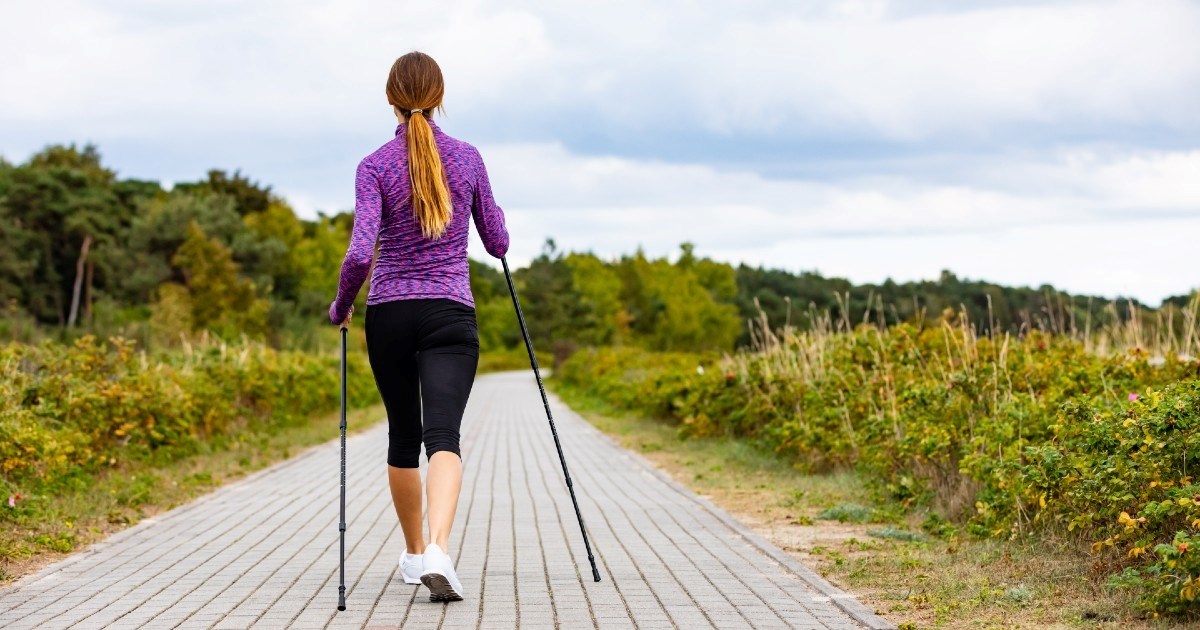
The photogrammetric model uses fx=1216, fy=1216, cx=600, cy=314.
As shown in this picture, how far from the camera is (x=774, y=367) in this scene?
532 inches

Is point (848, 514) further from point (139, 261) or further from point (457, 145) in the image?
point (139, 261)

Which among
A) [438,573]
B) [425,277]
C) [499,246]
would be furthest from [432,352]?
[438,573]

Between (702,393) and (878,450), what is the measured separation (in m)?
6.51

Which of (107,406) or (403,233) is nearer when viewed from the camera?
(403,233)

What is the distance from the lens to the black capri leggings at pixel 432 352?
16.7 feet

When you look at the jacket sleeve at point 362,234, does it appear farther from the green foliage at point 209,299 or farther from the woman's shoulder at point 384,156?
the green foliage at point 209,299

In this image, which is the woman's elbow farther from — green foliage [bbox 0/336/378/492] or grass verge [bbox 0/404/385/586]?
green foliage [bbox 0/336/378/492]

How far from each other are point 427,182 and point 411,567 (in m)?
1.76

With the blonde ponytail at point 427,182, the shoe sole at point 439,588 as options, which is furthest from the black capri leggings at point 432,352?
the shoe sole at point 439,588

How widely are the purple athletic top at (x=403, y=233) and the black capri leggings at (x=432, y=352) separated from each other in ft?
0.20

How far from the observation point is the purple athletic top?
5.06 meters

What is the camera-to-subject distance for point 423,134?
16.7ft

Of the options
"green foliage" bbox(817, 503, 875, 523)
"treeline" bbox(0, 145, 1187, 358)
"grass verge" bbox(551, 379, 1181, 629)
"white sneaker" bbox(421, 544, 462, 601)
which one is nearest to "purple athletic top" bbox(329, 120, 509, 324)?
"white sneaker" bbox(421, 544, 462, 601)

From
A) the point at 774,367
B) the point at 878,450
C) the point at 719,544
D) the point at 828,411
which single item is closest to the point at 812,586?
the point at 719,544
